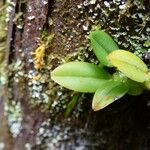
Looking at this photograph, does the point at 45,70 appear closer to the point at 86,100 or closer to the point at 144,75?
the point at 86,100

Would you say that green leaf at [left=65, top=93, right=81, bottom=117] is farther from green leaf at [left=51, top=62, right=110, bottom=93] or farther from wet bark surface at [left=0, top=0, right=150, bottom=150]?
green leaf at [left=51, top=62, right=110, bottom=93]

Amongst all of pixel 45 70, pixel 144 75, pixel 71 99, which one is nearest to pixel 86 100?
pixel 71 99

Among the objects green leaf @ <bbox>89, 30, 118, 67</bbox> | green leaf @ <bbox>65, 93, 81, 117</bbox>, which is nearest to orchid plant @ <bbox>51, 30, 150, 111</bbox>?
green leaf @ <bbox>89, 30, 118, 67</bbox>

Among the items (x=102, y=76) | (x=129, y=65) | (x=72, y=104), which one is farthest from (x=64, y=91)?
(x=129, y=65)

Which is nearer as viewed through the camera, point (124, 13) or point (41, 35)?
point (124, 13)

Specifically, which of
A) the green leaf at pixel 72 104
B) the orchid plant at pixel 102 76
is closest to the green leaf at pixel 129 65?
the orchid plant at pixel 102 76

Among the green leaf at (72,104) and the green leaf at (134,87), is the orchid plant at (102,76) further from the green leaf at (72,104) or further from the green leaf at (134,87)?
the green leaf at (72,104)
